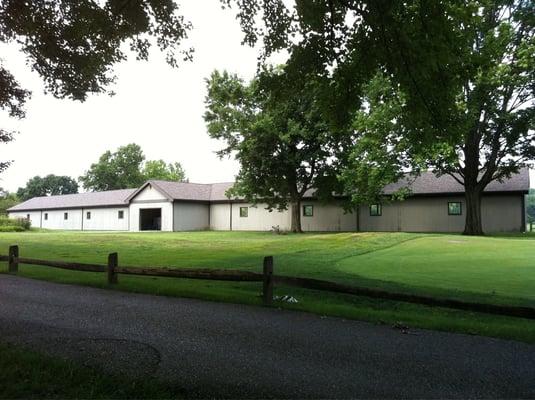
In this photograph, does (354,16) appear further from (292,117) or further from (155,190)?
(155,190)

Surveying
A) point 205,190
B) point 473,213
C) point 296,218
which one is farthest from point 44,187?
point 473,213

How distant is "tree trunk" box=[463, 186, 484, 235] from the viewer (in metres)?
31.6

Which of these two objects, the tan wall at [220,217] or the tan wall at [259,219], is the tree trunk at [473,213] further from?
the tan wall at [220,217]

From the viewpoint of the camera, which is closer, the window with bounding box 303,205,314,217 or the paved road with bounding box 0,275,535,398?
the paved road with bounding box 0,275,535,398

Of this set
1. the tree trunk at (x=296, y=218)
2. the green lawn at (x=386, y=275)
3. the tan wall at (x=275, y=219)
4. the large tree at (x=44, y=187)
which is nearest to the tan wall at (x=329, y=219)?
the tan wall at (x=275, y=219)

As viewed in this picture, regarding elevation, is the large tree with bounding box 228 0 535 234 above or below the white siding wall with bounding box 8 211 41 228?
above

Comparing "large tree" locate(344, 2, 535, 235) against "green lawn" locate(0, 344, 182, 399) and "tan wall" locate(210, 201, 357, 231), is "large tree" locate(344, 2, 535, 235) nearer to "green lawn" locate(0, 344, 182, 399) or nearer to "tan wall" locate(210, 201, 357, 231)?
"tan wall" locate(210, 201, 357, 231)

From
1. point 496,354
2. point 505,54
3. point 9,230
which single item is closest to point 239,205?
point 9,230

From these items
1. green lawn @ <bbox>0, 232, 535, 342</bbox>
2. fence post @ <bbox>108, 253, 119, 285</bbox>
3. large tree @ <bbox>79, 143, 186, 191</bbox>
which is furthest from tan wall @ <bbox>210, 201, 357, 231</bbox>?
large tree @ <bbox>79, 143, 186, 191</bbox>

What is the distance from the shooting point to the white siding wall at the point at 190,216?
47219 millimetres

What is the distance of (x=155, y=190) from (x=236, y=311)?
41.9 m

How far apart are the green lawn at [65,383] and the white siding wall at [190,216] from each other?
42201mm

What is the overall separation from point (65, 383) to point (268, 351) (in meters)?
2.44

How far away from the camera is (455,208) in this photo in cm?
3709
